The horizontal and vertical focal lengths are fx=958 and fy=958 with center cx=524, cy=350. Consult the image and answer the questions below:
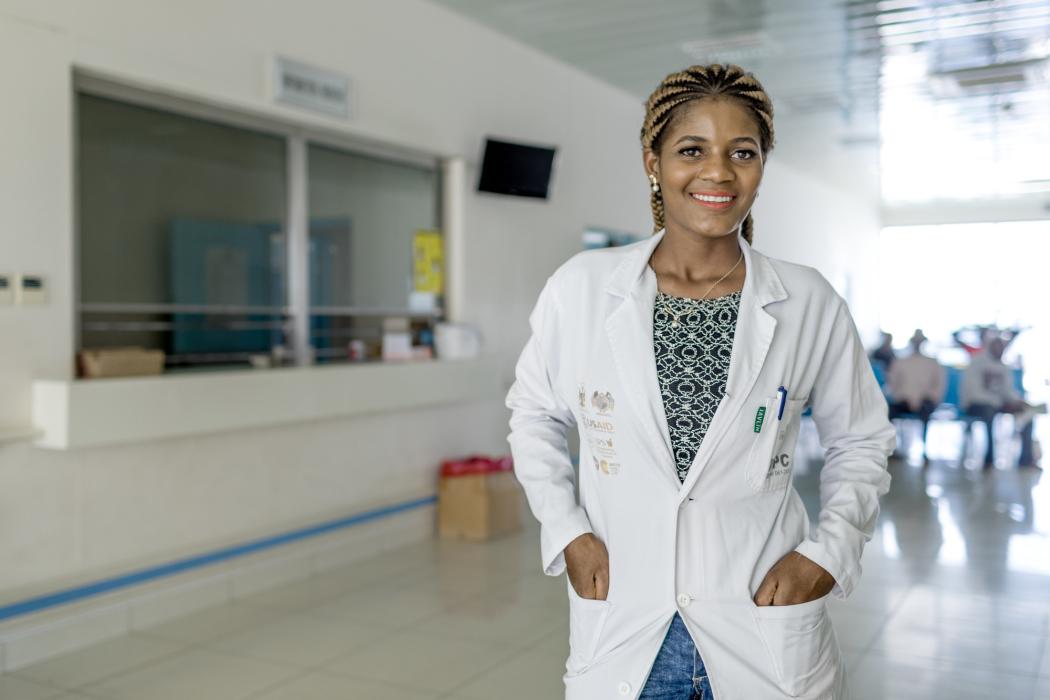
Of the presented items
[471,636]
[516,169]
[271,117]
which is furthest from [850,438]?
[516,169]

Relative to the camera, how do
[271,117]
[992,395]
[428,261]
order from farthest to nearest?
[992,395] → [428,261] → [271,117]

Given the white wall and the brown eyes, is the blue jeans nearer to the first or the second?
the brown eyes

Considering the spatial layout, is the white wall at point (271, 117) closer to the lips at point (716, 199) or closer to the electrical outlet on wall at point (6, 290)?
the electrical outlet on wall at point (6, 290)

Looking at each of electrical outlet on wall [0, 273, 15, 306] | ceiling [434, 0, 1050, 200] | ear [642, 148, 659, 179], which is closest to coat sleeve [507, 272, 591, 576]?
ear [642, 148, 659, 179]

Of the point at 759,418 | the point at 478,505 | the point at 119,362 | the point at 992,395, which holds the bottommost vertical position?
the point at 478,505

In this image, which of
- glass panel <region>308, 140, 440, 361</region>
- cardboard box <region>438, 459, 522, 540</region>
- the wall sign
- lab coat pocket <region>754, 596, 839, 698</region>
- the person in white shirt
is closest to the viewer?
lab coat pocket <region>754, 596, 839, 698</region>

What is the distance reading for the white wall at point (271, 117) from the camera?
3.74m

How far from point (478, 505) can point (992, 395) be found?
561 centimetres

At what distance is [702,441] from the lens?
1.33 m

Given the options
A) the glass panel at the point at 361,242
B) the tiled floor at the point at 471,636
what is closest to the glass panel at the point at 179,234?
the glass panel at the point at 361,242

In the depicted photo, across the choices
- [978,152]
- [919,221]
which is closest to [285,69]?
[978,152]

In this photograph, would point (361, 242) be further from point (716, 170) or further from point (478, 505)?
point (716, 170)

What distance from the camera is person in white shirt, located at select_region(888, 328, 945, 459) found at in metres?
9.13

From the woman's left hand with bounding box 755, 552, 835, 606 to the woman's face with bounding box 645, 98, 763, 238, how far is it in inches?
18.9
